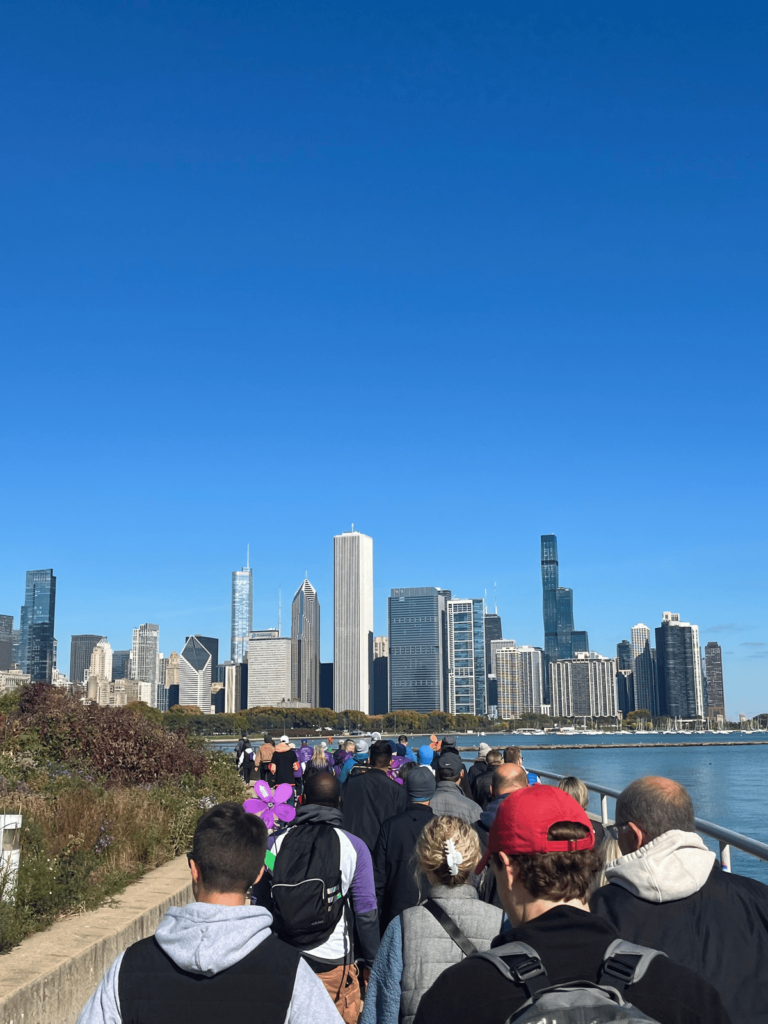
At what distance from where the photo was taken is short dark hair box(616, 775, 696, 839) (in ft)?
11.5

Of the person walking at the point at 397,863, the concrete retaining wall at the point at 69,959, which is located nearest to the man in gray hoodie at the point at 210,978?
the concrete retaining wall at the point at 69,959

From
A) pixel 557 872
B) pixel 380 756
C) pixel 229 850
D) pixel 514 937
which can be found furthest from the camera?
pixel 380 756

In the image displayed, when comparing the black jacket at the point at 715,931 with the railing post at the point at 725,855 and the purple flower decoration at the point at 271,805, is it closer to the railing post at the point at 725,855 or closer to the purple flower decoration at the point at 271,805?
the railing post at the point at 725,855

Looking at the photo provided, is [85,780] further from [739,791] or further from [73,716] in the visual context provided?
[739,791]

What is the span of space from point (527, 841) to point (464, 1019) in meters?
0.46

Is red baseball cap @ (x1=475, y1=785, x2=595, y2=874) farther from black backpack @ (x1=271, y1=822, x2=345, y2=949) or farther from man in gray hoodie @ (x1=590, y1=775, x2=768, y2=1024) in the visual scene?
black backpack @ (x1=271, y1=822, x2=345, y2=949)

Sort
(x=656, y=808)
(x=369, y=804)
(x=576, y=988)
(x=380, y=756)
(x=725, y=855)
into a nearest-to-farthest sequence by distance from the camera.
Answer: (x=576, y=988), (x=656, y=808), (x=725, y=855), (x=369, y=804), (x=380, y=756)

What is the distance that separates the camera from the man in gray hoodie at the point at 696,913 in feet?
9.85

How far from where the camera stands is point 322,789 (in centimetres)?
551

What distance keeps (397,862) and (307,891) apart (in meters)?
1.19

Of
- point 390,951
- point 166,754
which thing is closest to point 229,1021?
point 390,951

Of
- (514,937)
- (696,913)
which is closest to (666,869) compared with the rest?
(696,913)

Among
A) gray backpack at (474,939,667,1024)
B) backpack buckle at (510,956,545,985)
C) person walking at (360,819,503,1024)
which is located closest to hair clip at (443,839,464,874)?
person walking at (360,819,503,1024)

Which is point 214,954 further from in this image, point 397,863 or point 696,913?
point 397,863
